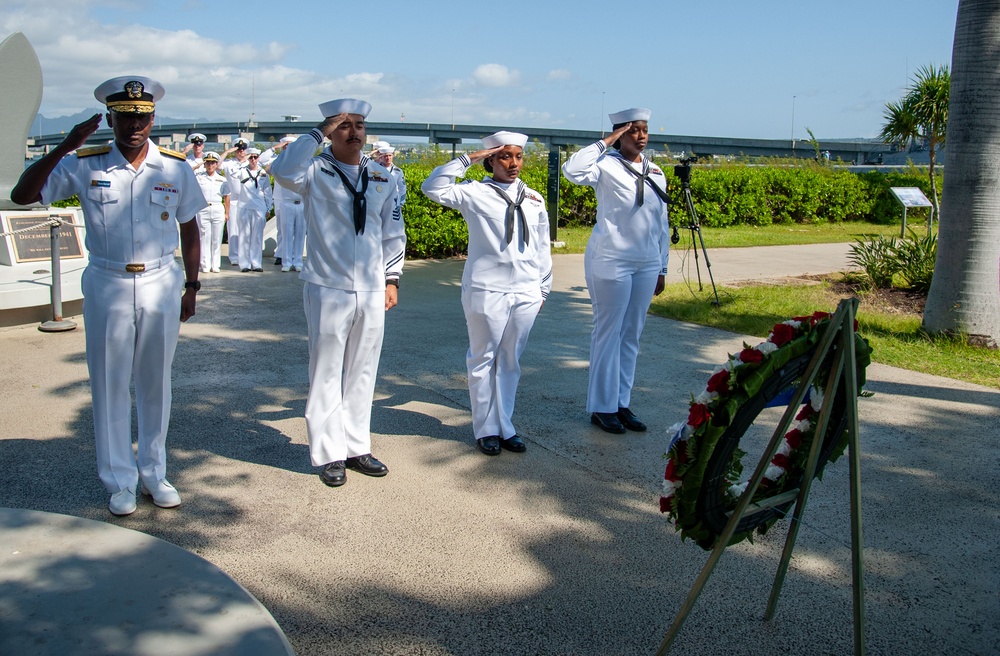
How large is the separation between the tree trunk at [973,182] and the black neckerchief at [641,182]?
429 cm

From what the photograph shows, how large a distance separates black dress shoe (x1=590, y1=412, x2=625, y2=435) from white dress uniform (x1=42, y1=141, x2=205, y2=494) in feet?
9.58

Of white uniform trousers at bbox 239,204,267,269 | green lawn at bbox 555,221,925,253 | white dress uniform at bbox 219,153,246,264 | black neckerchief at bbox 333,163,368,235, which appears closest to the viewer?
black neckerchief at bbox 333,163,368,235

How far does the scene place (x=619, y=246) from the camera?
594cm

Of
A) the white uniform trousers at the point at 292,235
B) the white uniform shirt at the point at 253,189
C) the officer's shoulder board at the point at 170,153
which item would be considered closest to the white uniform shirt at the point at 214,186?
the white uniform shirt at the point at 253,189

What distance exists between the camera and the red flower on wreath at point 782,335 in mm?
3125

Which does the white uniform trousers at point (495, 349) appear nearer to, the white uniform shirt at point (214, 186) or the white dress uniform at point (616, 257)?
the white dress uniform at point (616, 257)

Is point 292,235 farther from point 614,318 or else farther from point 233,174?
point 614,318

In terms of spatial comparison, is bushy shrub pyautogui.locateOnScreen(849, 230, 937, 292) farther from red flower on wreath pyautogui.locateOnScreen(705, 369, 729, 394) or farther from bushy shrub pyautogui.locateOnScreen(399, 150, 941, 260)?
red flower on wreath pyautogui.locateOnScreen(705, 369, 729, 394)

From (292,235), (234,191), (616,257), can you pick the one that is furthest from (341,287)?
(234,191)

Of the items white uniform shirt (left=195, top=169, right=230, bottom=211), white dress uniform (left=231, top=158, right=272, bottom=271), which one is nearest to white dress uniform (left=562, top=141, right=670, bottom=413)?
white dress uniform (left=231, top=158, right=272, bottom=271)

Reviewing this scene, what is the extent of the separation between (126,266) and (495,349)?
89.4 inches

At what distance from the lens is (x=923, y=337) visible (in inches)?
355

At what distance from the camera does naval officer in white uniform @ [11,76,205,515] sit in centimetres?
430

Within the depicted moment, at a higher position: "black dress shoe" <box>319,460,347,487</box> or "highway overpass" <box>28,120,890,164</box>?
Answer: "highway overpass" <box>28,120,890,164</box>
